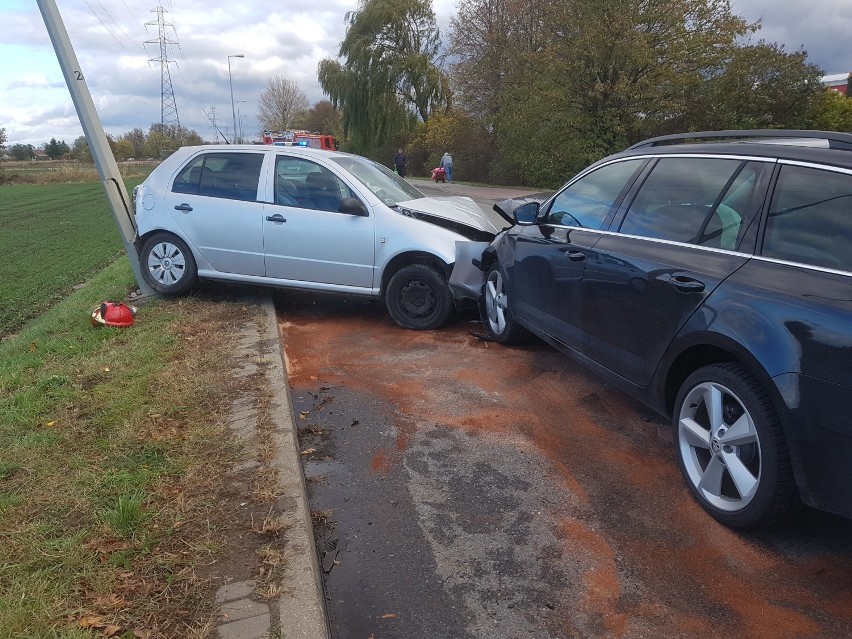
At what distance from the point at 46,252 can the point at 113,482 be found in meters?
16.0

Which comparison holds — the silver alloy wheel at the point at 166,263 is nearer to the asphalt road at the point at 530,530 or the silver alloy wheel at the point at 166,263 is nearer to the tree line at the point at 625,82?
the asphalt road at the point at 530,530

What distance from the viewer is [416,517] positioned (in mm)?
3471

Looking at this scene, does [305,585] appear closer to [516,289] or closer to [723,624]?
[723,624]

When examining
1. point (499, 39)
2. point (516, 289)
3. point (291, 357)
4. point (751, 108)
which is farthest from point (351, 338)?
point (499, 39)

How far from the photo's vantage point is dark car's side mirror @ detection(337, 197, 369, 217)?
679 centimetres

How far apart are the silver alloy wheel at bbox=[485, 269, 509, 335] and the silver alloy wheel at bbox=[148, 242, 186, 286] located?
3499 mm

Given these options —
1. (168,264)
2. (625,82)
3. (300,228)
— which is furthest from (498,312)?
(625,82)

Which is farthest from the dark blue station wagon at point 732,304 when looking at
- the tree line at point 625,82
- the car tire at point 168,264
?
the tree line at point 625,82

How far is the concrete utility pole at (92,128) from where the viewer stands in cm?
747

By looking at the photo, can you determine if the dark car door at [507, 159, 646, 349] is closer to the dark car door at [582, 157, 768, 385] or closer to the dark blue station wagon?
the dark blue station wagon

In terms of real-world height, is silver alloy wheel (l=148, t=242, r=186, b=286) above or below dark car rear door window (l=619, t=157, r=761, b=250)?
below

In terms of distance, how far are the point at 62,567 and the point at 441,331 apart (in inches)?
176

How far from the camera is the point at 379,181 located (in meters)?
7.60

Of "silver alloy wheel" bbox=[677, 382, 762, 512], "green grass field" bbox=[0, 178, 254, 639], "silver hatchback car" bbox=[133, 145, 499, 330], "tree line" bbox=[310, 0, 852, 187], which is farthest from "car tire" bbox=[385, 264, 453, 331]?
"tree line" bbox=[310, 0, 852, 187]
